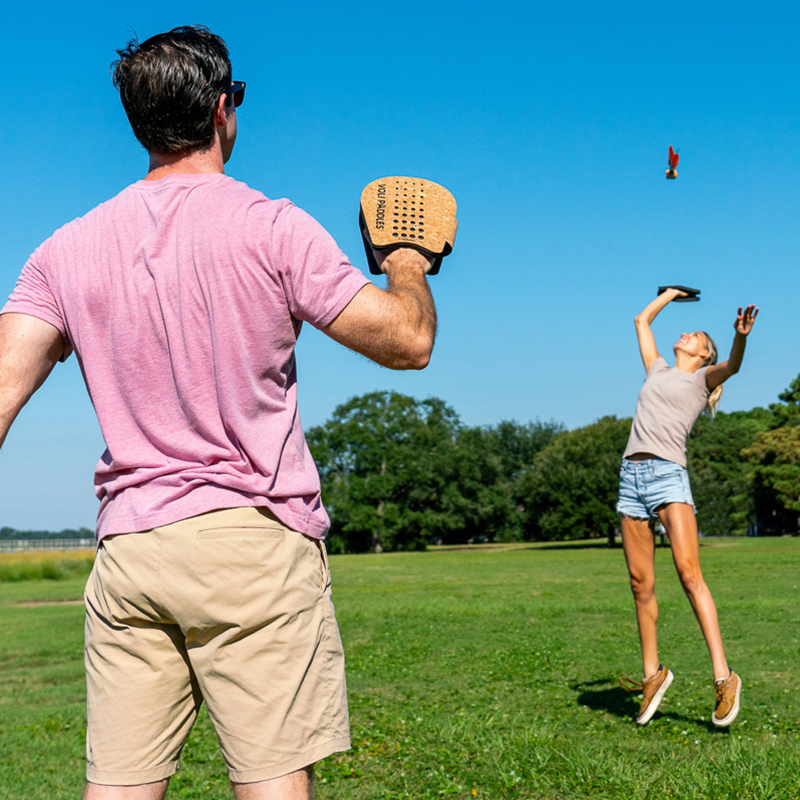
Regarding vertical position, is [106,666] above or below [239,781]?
above

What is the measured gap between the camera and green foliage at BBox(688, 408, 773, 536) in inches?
2571

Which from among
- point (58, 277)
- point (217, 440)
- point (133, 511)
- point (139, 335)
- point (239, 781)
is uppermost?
point (58, 277)

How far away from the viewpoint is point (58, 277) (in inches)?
85.4

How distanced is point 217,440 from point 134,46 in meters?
1.02

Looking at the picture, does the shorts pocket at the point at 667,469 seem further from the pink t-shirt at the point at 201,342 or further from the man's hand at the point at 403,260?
the pink t-shirt at the point at 201,342

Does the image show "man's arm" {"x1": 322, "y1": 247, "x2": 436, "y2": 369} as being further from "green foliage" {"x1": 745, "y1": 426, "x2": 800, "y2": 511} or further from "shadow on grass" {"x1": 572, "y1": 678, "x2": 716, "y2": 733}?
"green foliage" {"x1": 745, "y1": 426, "x2": 800, "y2": 511}

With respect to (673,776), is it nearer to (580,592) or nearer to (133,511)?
(133,511)

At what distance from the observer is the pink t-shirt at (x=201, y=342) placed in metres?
1.98

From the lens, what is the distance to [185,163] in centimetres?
222

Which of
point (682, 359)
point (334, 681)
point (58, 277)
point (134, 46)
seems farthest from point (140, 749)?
point (682, 359)

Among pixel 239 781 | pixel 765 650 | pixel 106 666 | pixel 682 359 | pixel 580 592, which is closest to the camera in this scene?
pixel 239 781

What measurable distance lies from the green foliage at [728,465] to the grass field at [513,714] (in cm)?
4509

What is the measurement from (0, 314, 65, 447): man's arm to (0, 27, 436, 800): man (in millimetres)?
61

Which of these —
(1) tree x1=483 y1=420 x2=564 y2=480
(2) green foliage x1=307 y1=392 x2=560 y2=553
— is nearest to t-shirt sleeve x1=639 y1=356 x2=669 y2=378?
(2) green foliage x1=307 y1=392 x2=560 y2=553
